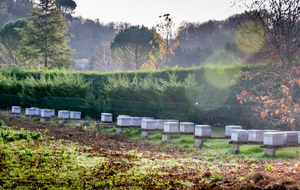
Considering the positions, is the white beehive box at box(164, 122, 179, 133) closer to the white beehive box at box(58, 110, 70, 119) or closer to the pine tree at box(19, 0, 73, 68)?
the white beehive box at box(58, 110, 70, 119)

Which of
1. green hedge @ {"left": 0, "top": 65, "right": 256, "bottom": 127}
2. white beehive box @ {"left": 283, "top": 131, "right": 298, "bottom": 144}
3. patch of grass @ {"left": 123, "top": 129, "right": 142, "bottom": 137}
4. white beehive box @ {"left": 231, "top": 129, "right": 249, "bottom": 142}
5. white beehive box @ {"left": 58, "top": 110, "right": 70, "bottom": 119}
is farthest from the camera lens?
white beehive box @ {"left": 58, "top": 110, "right": 70, "bottom": 119}

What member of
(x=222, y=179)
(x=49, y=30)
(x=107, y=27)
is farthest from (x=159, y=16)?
(x=107, y=27)

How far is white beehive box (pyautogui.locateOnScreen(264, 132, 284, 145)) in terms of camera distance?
11430 millimetres

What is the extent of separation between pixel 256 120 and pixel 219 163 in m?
8.44

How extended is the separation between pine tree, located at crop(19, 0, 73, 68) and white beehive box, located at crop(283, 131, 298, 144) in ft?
119

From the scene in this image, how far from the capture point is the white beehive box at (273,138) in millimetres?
11430

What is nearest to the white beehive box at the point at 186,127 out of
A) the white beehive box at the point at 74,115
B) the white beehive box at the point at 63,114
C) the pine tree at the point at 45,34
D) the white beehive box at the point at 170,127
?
the white beehive box at the point at 170,127

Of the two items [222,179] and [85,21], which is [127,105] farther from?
[85,21]

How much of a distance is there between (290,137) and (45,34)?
37.1 meters

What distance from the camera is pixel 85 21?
100 m

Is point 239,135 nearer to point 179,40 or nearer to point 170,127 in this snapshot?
point 170,127

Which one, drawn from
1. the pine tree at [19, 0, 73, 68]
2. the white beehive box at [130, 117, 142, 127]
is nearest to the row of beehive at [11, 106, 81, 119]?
the white beehive box at [130, 117, 142, 127]

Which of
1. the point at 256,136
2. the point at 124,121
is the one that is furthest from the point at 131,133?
the point at 256,136

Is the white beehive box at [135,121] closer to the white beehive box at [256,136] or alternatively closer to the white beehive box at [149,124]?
the white beehive box at [149,124]
